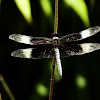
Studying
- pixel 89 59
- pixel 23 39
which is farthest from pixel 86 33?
pixel 89 59

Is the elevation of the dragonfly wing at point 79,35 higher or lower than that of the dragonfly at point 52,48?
higher

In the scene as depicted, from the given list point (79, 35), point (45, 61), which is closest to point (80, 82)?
point (45, 61)

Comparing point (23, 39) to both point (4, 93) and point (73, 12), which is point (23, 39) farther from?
point (4, 93)

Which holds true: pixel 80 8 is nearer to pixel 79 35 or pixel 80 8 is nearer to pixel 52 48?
pixel 79 35

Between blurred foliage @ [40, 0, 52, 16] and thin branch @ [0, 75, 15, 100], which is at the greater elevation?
blurred foliage @ [40, 0, 52, 16]

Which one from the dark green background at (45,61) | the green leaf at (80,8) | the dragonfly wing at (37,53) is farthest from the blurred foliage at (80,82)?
the dragonfly wing at (37,53)

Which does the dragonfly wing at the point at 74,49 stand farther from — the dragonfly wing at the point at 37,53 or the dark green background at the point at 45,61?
the dark green background at the point at 45,61

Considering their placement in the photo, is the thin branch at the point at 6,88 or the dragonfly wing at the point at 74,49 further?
the thin branch at the point at 6,88

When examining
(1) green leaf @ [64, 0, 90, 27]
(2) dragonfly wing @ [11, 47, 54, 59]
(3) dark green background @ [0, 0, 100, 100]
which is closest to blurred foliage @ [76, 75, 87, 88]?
(3) dark green background @ [0, 0, 100, 100]

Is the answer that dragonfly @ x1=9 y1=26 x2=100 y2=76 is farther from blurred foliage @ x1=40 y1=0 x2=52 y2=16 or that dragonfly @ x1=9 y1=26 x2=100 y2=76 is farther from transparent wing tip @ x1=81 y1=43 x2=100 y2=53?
blurred foliage @ x1=40 y1=0 x2=52 y2=16
